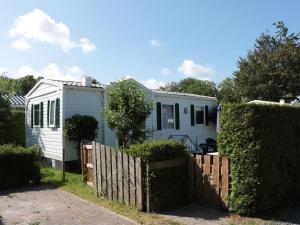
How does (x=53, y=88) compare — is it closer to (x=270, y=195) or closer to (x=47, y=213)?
(x=47, y=213)

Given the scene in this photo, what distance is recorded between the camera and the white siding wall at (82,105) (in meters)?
14.4

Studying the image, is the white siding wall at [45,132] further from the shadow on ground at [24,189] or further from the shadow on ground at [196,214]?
the shadow on ground at [196,214]

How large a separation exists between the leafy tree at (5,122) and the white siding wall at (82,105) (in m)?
4.89

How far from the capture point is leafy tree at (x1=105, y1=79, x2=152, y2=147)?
41.1 ft

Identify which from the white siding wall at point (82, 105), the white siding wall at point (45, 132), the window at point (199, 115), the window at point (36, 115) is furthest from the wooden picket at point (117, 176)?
the window at point (199, 115)

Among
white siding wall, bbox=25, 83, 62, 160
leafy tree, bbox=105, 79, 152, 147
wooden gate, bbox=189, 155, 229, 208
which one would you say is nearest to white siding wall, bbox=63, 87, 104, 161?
white siding wall, bbox=25, 83, 62, 160

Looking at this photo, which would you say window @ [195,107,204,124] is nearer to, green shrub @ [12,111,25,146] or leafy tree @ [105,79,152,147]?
leafy tree @ [105,79,152,147]

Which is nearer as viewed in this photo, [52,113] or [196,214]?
[196,214]

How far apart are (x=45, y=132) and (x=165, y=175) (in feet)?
32.7

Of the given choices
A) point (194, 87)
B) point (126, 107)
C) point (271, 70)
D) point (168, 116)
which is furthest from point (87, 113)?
point (194, 87)

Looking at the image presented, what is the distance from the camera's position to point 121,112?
1255 cm

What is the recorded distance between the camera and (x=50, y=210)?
7785 millimetres

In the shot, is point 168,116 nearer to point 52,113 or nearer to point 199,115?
point 199,115

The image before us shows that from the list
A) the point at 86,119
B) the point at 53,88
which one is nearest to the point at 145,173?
the point at 86,119
